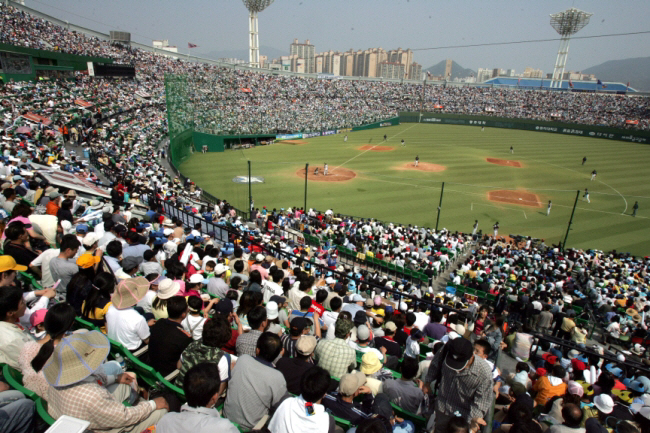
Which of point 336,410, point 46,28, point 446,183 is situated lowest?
point 446,183

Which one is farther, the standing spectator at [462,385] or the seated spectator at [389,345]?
the seated spectator at [389,345]

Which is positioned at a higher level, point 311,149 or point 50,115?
point 50,115

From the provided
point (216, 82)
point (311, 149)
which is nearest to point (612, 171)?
point (311, 149)

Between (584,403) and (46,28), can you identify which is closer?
(584,403)

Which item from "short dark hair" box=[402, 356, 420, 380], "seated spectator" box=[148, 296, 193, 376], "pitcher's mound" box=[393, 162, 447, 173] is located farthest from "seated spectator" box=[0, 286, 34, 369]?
"pitcher's mound" box=[393, 162, 447, 173]

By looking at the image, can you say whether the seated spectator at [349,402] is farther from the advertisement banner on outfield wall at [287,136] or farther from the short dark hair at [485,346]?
the advertisement banner on outfield wall at [287,136]

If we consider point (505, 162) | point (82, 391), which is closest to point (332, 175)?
point (505, 162)

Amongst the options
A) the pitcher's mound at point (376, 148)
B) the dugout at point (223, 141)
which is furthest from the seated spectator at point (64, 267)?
the pitcher's mound at point (376, 148)

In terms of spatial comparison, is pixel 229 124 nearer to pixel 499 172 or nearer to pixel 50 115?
pixel 50 115
